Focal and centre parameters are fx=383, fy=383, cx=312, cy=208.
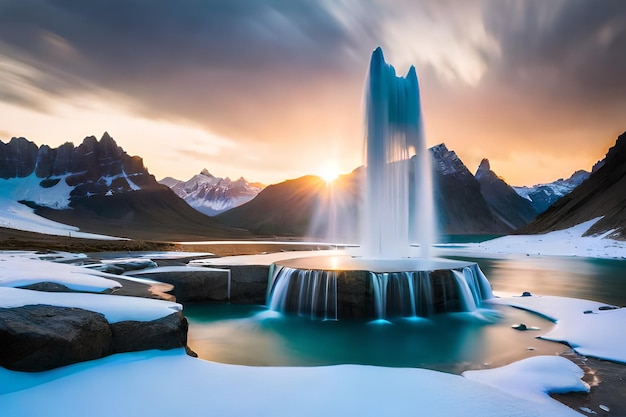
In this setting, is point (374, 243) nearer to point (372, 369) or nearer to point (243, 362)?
point (243, 362)

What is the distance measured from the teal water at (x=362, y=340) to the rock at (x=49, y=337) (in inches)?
188

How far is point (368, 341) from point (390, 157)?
1777 cm

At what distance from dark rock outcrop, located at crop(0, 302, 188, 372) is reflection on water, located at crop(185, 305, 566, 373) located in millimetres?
3722

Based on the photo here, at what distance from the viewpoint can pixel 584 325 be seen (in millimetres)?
14219

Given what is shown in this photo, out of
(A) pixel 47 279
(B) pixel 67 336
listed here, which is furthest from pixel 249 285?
(B) pixel 67 336

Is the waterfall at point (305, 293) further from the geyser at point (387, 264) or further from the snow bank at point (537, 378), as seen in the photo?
the snow bank at point (537, 378)

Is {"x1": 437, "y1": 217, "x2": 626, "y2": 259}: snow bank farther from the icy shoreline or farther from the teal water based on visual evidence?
the icy shoreline

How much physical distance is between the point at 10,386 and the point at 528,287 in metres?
28.7

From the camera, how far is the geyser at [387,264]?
17.2m

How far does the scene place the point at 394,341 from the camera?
45.2 ft

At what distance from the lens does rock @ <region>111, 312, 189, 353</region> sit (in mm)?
8383

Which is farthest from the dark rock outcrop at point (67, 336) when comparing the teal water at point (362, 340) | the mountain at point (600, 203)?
the mountain at point (600, 203)

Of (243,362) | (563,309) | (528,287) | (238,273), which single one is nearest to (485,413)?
(243,362)

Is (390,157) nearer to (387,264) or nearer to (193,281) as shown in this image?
(387,264)
